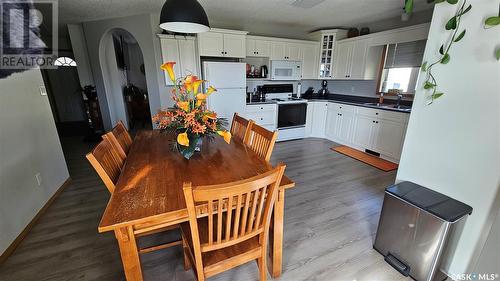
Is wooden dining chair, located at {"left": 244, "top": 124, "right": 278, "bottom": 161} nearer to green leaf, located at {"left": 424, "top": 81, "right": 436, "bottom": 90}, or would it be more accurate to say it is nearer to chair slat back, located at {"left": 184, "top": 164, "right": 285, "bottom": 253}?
chair slat back, located at {"left": 184, "top": 164, "right": 285, "bottom": 253}

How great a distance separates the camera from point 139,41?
12.4 feet

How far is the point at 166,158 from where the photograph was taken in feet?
5.40

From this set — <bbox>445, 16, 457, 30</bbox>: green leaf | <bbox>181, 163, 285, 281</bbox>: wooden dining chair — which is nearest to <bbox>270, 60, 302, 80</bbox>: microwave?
<bbox>445, 16, 457, 30</bbox>: green leaf

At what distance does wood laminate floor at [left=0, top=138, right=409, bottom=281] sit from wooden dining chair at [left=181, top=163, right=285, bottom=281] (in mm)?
475

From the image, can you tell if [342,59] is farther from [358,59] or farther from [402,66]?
[402,66]

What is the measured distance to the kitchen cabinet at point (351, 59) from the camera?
4152mm

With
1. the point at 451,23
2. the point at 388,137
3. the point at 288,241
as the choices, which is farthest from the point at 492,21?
the point at 388,137

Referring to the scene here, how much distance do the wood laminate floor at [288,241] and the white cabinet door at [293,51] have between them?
9.31 ft

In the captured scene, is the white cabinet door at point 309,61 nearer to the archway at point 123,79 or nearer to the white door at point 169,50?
the white door at point 169,50

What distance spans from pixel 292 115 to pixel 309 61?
1.35m

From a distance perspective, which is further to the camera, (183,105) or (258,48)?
(258,48)

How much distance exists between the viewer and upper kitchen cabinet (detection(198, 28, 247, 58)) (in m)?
3.72

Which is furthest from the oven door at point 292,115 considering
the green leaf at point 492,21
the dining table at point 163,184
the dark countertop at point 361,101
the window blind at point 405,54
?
the green leaf at point 492,21

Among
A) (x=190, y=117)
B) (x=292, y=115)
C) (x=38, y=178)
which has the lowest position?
(x=38, y=178)
